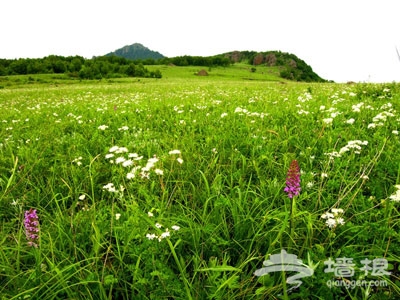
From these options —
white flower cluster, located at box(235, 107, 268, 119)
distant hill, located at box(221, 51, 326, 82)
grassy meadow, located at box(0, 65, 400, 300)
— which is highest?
distant hill, located at box(221, 51, 326, 82)

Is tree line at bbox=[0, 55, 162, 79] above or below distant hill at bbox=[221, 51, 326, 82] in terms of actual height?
below

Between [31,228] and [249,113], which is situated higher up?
[249,113]

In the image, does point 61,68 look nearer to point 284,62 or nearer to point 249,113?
point 249,113

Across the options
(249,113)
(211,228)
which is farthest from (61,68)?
(211,228)

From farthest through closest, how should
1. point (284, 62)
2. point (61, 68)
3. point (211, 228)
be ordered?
point (284, 62)
point (61, 68)
point (211, 228)

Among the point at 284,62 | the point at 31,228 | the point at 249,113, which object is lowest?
the point at 31,228

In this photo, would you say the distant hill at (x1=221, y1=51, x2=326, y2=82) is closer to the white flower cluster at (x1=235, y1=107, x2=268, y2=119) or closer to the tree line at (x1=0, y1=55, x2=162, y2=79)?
the tree line at (x1=0, y1=55, x2=162, y2=79)

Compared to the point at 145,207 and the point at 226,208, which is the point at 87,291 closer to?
the point at 145,207

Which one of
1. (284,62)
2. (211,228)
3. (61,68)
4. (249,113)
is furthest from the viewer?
(284,62)

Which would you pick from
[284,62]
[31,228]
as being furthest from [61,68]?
[284,62]

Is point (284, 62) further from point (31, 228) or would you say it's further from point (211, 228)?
point (31, 228)

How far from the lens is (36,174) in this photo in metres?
3.78

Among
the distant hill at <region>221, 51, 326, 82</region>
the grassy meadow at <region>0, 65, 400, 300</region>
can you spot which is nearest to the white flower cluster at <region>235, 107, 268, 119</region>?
the grassy meadow at <region>0, 65, 400, 300</region>

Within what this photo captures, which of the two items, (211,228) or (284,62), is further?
(284,62)
